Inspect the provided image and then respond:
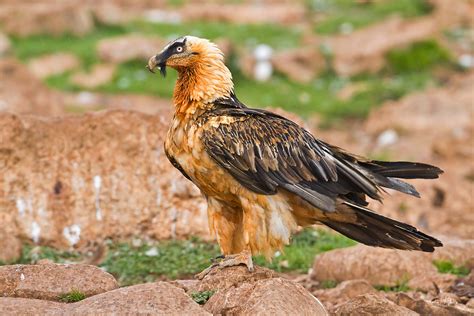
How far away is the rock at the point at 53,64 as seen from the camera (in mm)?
23531

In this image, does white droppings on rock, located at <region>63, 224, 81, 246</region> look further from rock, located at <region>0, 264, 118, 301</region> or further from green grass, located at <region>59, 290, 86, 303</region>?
green grass, located at <region>59, 290, 86, 303</region>

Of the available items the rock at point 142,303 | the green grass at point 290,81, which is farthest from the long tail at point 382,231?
the green grass at point 290,81

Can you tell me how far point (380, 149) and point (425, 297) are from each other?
9759mm

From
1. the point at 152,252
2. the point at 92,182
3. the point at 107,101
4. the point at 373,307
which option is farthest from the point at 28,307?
the point at 107,101

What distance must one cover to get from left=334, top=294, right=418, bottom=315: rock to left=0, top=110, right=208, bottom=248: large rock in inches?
138

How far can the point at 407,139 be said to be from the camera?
1919 cm

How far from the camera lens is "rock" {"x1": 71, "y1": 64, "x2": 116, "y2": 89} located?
22859 mm

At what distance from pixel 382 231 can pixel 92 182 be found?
13.3ft

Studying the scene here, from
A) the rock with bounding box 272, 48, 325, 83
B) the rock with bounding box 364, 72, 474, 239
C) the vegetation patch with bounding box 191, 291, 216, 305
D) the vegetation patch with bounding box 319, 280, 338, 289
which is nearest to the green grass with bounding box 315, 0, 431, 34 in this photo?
the rock with bounding box 272, 48, 325, 83

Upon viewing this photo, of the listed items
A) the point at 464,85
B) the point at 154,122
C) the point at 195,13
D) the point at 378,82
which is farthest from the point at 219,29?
the point at 154,122

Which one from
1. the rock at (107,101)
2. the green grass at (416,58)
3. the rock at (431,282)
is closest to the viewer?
the rock at (431,282)

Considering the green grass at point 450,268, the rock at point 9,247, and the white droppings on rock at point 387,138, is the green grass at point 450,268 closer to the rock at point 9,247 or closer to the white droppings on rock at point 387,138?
the rock at point 9,247

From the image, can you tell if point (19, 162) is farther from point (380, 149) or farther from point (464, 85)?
point (464, 85)

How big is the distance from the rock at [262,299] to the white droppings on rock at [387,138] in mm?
11930
